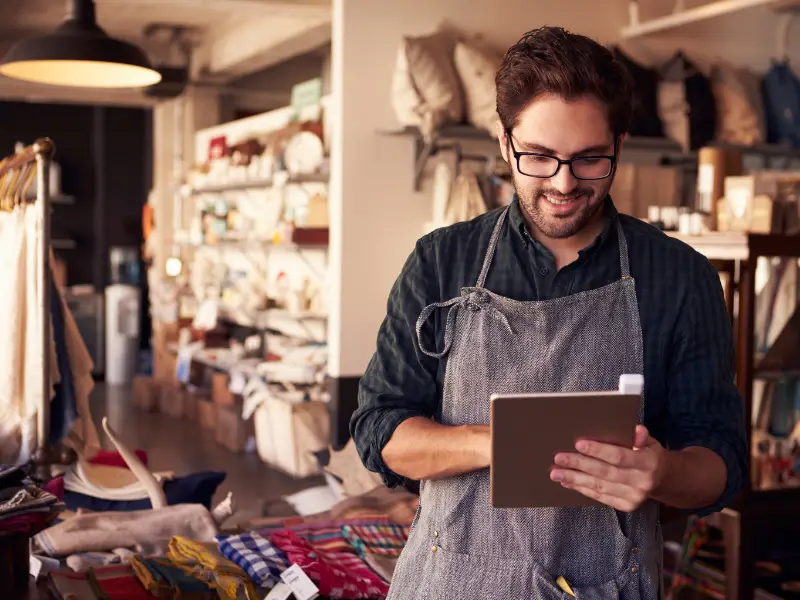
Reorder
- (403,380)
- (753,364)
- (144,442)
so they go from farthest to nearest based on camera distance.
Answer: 1. (144,442)
2. (753,364)
3. (403,380)

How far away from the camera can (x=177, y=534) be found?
3.23 metres

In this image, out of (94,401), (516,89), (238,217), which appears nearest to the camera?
(516,89)

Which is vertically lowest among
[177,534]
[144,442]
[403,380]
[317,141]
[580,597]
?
[144,442]

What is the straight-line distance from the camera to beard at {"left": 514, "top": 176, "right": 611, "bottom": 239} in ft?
5.39

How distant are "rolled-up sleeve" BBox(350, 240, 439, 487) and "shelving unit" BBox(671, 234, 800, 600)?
2290mm

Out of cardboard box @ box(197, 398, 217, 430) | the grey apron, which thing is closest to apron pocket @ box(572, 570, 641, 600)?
the grey apron

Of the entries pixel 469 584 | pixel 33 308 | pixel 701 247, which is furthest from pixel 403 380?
pixel 701 247

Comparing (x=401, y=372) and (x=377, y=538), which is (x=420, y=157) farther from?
(x=401, y=372)

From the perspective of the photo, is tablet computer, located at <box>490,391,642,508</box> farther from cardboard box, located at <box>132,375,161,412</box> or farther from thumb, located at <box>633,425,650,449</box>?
cardboard box, located at <box>132,375,161,412</box>

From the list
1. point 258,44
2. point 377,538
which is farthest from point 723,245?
point 258,44

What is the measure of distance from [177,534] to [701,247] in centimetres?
222

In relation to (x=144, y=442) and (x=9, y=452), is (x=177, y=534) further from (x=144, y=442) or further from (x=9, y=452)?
(x=144, y=442)

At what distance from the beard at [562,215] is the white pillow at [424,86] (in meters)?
4.05

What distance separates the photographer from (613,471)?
1.47 metres
